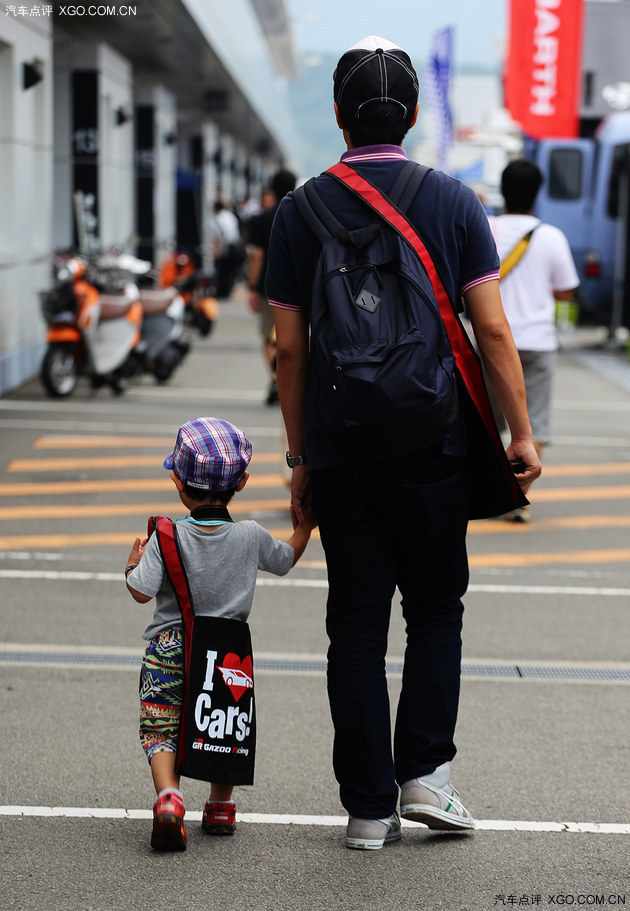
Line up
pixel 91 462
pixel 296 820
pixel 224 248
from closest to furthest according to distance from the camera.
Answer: pixel 296 820 < pixel 91 462 < pixel 224 248

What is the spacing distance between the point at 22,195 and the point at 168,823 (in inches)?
455

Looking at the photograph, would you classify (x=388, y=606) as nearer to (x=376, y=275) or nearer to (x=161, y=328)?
(x=376, y=275)

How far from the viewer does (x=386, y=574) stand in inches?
140

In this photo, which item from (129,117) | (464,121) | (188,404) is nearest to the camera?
(188,404)

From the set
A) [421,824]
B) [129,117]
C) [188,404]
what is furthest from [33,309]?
[421,824]

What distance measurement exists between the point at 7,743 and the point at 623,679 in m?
2.35

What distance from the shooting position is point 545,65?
21.8 m

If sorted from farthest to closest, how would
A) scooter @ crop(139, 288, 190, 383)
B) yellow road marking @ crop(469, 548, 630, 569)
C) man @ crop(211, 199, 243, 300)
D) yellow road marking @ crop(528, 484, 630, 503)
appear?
1. man @ crop(211, 199, 243, 300)
2. scooter @ crop(139, 288, 190, 383)
3. yellow road marking @ crop(528, 484, 630, 503)
4. yellow road marking @ crop(469, 548, 630, 569)

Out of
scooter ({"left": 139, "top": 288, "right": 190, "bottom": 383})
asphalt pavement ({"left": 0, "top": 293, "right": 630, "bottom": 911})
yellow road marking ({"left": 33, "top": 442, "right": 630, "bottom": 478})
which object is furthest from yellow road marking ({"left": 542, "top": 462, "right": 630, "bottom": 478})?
scooter ({"left": 139, "top": 288, "right": 190, "bottom": 383})

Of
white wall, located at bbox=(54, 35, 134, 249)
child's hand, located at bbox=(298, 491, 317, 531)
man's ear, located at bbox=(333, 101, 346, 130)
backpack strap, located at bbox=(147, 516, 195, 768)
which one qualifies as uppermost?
white wall, located at bbox=(54, 35, 134, 249)

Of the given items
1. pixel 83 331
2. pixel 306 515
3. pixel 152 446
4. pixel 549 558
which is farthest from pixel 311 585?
pixel 83 331

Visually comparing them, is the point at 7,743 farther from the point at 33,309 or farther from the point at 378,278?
the point at 33,309

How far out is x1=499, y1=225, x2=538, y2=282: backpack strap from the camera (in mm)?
7750

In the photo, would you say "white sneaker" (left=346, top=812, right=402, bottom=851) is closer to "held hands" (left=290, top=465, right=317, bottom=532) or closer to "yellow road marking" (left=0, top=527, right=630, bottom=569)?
"held hands" (left=290, top=465, right=317, bottom=532)
